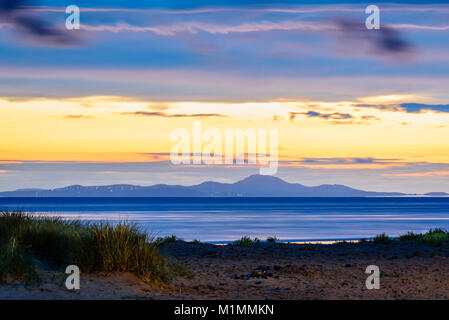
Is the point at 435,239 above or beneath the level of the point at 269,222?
beneath

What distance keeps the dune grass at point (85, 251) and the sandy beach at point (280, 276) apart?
0.29 metres

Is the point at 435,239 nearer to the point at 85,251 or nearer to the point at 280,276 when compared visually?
the point at 280,276

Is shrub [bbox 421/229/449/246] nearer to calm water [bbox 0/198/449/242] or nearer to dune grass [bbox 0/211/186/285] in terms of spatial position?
calm water [bbox 0/198/449/242]

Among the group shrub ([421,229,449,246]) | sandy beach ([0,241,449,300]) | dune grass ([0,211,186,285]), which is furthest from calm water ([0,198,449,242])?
shrub ([421,229,449,246])

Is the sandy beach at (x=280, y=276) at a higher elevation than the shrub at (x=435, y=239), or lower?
lower

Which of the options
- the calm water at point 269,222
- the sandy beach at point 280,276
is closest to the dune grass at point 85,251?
the sandy beach at point 280,276

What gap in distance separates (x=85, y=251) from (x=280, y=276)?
4369 mm

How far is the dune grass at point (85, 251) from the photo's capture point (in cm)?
1199

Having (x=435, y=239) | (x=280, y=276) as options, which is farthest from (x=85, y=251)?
(x=435, y=239)

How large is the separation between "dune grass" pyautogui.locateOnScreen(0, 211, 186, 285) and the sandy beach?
0.29 m

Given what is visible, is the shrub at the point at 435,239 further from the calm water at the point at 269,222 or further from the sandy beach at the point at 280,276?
the calm water at the point at 269,222

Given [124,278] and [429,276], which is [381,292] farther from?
[124,278]

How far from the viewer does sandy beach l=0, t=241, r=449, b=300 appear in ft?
38.1

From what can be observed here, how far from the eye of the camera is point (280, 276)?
14320 millimetres
